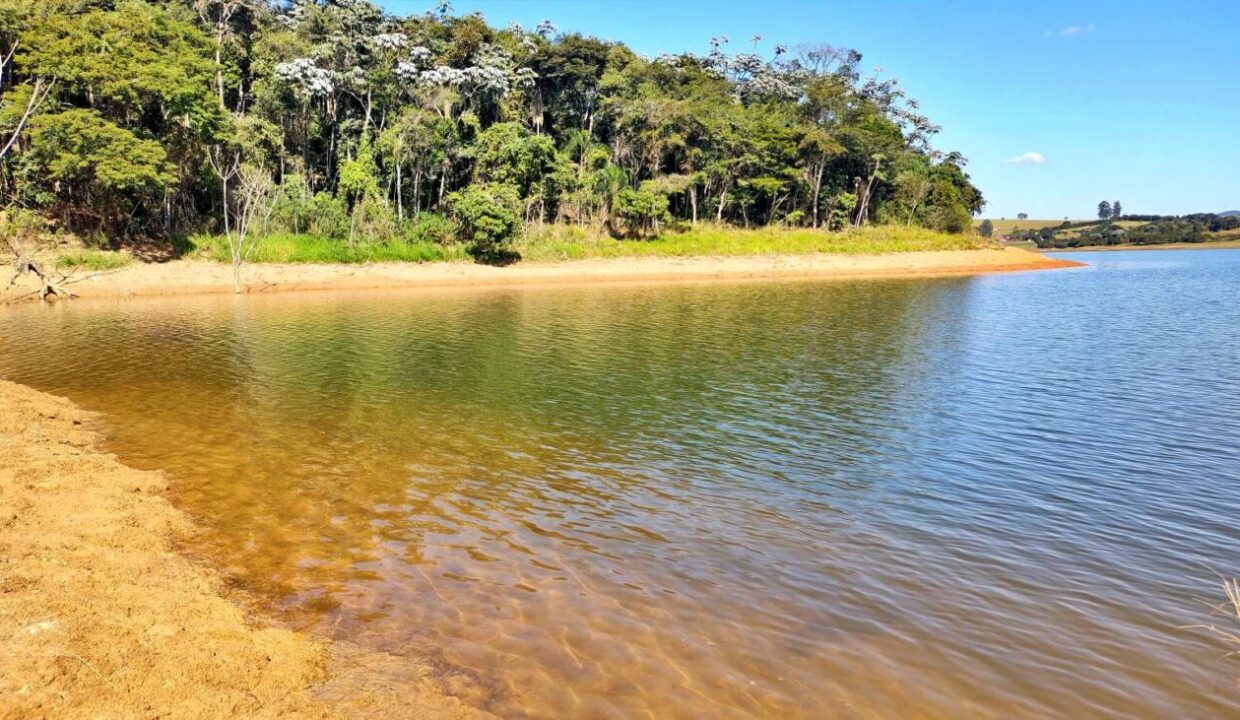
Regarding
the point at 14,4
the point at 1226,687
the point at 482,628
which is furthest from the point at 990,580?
the point at 14,4

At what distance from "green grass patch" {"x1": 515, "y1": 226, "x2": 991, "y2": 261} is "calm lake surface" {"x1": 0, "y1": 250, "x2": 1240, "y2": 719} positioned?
34900 mm

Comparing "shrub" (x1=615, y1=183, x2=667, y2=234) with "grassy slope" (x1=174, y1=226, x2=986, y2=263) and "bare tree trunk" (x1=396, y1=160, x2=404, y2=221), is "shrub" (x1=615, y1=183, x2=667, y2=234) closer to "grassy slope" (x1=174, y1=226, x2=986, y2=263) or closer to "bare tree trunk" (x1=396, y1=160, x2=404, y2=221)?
"grassy slope" (x1=174, y1=226, x2=986, y2=263)

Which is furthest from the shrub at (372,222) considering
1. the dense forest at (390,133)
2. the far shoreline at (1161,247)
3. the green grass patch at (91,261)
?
the far shoreline at (1161,247)

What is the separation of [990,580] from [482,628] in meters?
5.34

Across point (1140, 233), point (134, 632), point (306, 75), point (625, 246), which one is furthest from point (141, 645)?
point (1140, 233)

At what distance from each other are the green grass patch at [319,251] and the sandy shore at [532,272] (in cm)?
72

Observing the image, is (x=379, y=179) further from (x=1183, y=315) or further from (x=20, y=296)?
(x=1183, y=315)

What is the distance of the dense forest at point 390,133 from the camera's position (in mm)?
40031

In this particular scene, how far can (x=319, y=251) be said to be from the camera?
46.9 m

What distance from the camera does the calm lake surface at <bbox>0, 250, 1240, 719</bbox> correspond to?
580 cm

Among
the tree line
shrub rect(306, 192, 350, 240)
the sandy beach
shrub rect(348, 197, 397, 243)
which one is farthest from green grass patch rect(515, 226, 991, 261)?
the tree line

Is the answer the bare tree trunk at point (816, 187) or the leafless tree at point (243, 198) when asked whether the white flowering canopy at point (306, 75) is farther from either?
the bare tree trunk at point (816, 187)

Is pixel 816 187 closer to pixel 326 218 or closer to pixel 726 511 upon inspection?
pixel 326 218

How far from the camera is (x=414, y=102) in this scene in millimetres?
54125
